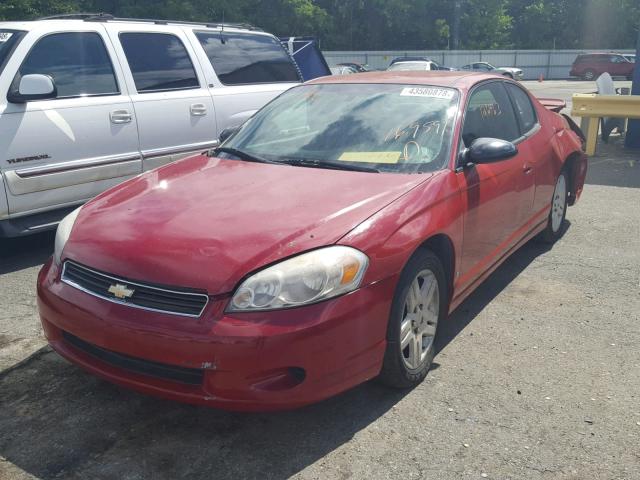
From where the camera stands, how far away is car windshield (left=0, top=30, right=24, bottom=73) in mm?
4977

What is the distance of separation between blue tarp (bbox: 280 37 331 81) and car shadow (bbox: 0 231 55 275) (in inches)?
193

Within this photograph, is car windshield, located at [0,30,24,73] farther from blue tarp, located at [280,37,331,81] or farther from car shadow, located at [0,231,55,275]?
blue tarp, located at [280,37,331,81]

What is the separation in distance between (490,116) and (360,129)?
1.08 m

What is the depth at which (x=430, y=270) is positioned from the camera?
132 inches

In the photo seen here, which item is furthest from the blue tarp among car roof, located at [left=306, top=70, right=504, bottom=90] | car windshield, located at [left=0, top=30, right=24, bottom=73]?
car roof, located at [left=306, top=70, right=504, bottom=90]

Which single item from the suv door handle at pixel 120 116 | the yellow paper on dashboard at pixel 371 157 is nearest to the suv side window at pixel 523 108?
the yellow paper on dashboard at pixel 371 157

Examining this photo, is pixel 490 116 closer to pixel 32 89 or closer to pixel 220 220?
pixel 220 220

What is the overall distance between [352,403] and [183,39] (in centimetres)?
446

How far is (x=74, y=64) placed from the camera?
5414 mm

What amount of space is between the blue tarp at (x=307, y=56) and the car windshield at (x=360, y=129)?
535 centimetres

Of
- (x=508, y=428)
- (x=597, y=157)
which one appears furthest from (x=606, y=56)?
(x=508, y=428)

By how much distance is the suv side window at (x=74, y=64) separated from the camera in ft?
17.0

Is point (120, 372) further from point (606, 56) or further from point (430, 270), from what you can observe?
point (606, 56)

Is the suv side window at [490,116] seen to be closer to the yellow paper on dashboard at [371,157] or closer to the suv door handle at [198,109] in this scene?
the yellow paper on dashboard at [371,157]
